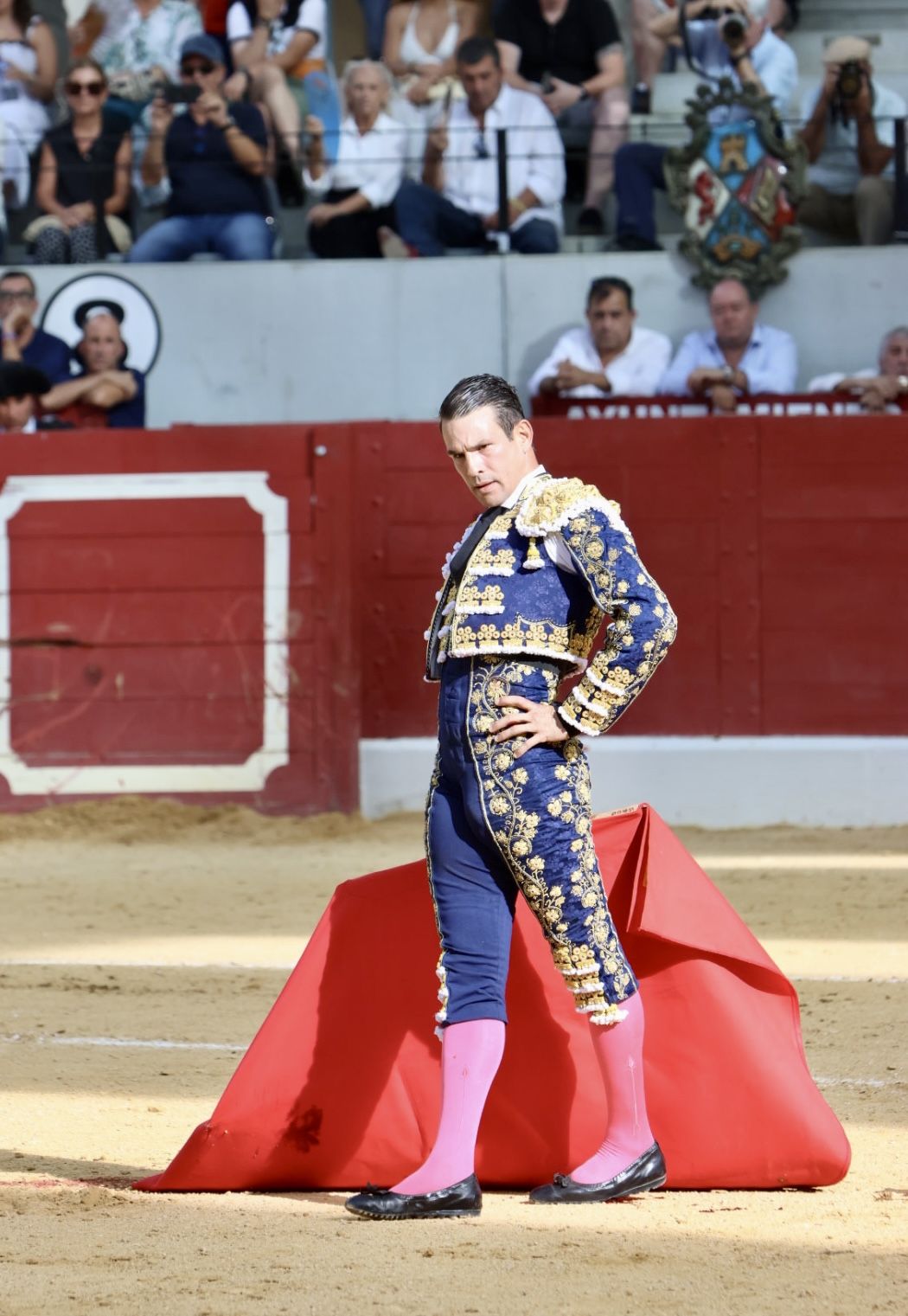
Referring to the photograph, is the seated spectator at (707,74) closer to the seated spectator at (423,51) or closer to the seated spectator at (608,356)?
the seated spectator at (608,356)

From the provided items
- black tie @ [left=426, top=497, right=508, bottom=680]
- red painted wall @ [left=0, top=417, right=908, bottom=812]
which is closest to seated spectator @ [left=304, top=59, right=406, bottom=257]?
red painted wall @ [left=0, top=417, right=908, bottom=812]

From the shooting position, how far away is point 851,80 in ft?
29.3

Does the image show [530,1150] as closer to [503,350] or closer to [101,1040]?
[101,1040]

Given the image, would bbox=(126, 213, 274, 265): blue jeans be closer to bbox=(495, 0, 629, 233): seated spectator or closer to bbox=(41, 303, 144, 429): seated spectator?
bbox=(41, 303, 144, 429): seated spectator

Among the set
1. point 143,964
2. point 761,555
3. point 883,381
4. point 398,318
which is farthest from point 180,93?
point 143,964

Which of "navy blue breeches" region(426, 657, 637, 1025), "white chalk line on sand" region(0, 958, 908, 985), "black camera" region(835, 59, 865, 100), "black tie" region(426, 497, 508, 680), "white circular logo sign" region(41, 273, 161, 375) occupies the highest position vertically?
"black camera" region(835, 59, 865, 100)

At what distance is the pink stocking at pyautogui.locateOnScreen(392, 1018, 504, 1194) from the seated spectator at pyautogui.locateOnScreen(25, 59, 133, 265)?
281 inches

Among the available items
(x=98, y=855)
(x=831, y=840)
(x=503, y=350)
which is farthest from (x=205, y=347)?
(x=831, y=840)

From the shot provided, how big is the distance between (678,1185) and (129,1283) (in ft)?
2.90

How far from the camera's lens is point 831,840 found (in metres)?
7.10

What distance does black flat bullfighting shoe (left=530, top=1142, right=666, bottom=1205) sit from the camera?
9.00ft

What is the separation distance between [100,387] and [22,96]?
191cm

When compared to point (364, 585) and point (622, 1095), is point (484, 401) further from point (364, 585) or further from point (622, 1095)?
point (364, 585)

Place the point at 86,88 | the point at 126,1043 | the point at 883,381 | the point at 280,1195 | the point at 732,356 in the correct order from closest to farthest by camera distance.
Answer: the point at 280,1195
the point at 126,1043
the point at 883,381
the point at 732,356
the point at 86,88
